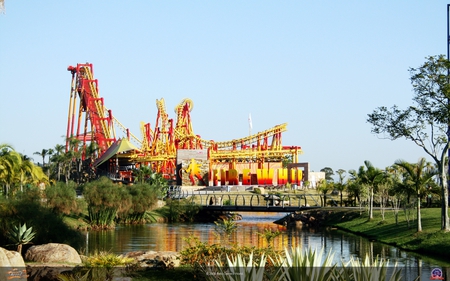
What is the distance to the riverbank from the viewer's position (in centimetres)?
3641

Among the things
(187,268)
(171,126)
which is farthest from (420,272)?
(171,126)

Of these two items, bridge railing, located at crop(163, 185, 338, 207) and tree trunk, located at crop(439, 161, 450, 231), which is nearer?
tree trunk, located at crop(439, 161, 450, 231)

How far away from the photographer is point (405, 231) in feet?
141

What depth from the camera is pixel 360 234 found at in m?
50.4

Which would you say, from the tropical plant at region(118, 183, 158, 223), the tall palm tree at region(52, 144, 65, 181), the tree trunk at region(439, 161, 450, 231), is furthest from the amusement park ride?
the tree trunk at region(439, 161, 450, 231)

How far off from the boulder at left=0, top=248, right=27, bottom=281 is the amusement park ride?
8037cm

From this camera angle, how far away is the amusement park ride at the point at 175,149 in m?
107

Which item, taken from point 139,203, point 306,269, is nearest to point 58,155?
point 139,203

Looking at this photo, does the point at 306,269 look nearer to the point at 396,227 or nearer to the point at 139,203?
the point at 396,227

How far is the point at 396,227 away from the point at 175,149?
7155 cm

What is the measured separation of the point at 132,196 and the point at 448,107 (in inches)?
1357

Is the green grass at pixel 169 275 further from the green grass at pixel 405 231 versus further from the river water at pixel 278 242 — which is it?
the green grass at pixel 405 231

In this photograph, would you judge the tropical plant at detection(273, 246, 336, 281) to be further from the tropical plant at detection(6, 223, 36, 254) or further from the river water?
the tropical plant at detection(6, 223, 36, 254)

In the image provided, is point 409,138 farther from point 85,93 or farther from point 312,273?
point 85,93
